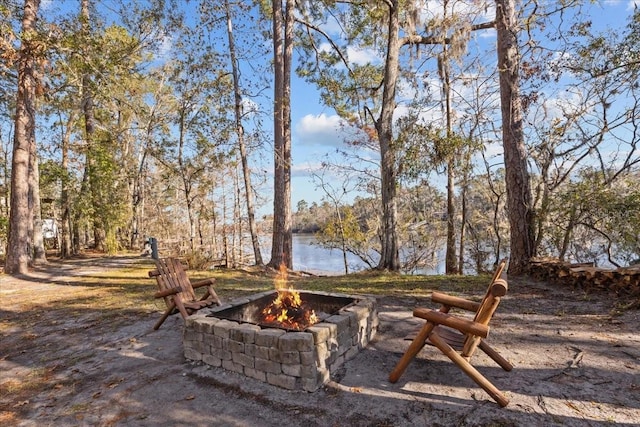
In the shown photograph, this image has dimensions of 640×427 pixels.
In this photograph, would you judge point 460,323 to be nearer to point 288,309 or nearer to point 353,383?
point 353,383

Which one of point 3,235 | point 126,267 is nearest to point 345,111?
point 126,267

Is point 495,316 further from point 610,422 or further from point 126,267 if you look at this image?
point 126,267

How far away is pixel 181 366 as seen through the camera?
3.06 meters

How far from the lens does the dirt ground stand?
2.24 metres

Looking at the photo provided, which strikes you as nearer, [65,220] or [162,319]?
[162,319]

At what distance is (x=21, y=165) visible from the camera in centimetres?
787

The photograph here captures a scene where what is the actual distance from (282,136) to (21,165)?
243 inches

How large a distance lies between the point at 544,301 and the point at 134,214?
627 inches

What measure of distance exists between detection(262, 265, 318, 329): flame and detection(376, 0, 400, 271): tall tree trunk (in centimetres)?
440

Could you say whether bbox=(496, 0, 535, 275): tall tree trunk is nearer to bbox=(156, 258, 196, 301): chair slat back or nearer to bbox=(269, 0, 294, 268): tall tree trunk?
bbox=(269, 0, 294, 268): tall tree trunk

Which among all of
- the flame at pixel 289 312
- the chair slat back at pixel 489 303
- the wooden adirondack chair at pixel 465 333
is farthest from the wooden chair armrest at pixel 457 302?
the flame at pixel 289 312

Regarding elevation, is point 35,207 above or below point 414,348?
above

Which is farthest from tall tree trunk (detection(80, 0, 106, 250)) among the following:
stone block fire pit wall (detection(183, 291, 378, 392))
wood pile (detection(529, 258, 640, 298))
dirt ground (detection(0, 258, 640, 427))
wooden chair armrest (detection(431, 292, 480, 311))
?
wood pile (detection(529, 258, 640, 298))

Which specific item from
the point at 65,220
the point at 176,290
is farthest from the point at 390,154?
the point at 65,220
